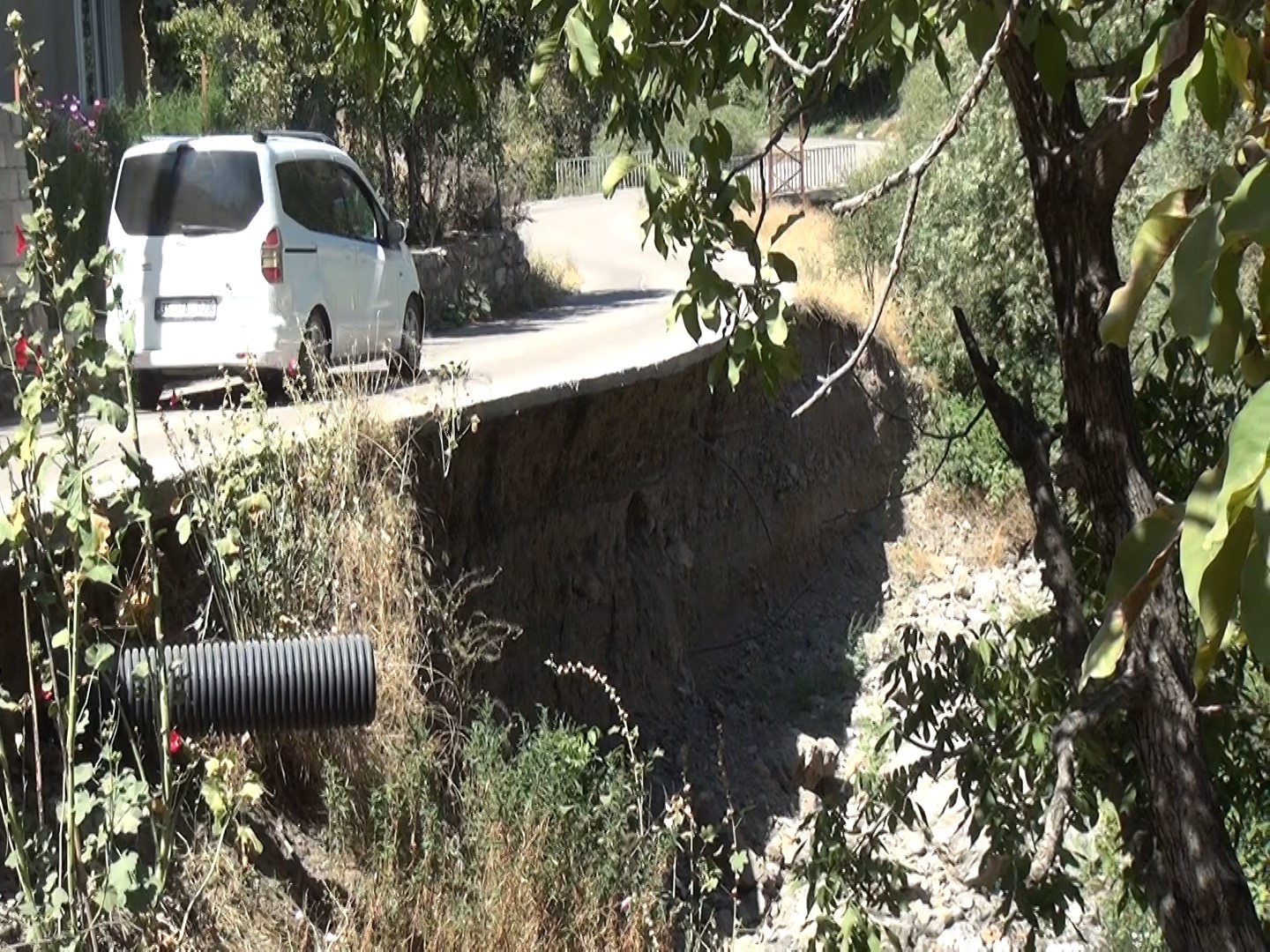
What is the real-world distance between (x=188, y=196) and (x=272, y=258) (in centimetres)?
83

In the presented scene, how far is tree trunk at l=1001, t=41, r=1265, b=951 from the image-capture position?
11.0ft

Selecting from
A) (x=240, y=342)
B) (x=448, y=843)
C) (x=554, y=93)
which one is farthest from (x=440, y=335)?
(x=554, y=93)

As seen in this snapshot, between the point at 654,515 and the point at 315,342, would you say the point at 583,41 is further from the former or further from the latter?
the point at 654,515

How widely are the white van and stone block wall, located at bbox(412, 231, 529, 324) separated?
7.15m

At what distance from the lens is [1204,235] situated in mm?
1552

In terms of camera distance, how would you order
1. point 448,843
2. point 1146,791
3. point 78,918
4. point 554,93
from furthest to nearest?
point 554,93 → point 448,843 → point 78,918 → point 1146,791

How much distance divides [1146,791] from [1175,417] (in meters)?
0.88

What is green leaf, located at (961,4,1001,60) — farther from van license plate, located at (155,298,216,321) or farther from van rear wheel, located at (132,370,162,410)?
van rear wheel, located at (132,370,162,410)

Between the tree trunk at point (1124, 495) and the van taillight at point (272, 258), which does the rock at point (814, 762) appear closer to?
the van taillight at point (272, 258)

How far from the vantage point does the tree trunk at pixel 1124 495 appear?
11.0 feet

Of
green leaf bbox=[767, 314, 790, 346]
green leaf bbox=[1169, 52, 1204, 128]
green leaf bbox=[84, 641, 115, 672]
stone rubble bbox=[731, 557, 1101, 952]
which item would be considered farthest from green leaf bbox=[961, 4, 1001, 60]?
stone rubble bbox=[731, 557, 1101, 952]

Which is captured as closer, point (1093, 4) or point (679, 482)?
point (1093, 4)

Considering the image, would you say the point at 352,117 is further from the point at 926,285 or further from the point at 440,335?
the point at 926,285

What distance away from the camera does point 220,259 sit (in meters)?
12.3
